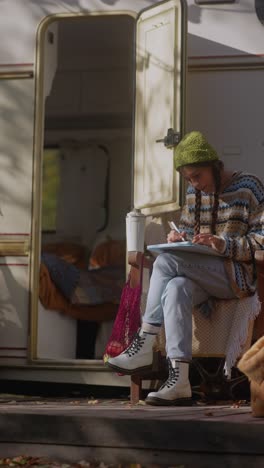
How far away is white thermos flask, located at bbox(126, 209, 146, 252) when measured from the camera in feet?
22.5

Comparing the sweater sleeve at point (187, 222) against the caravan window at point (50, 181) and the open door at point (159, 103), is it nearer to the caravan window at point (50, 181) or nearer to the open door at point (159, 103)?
the open door at point (159, 103)

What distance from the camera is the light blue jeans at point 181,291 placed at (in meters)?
6.18

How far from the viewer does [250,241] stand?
6.47 metres

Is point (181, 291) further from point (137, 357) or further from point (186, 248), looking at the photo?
point (137, 357)

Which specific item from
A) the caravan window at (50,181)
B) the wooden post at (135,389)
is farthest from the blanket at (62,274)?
the caravan window at (50,181)

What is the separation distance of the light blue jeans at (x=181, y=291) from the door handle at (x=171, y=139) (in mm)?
1085

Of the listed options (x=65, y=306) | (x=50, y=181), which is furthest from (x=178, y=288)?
(x=50, y=181)

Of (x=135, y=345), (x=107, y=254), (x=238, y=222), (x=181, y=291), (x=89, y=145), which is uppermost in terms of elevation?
(x=89, y=145)

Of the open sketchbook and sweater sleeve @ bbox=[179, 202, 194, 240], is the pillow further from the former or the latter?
the open sketchbook

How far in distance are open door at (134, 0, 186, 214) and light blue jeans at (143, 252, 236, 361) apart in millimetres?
906

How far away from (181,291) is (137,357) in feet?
1.52

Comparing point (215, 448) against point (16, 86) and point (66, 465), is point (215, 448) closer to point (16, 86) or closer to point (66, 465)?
point (66, 465)

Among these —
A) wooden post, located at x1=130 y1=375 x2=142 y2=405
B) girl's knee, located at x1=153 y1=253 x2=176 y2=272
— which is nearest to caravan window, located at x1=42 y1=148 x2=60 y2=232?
wooden post, located at x1=130 y1=375 x2=142 y2=405

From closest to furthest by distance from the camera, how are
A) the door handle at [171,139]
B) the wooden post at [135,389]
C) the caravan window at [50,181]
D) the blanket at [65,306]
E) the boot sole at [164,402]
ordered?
the boot sole at [164,402]
the wooden post at [135,389]
the door handle at [171,139]
the blanket at [65,306]
the caravan window at [50,181]
